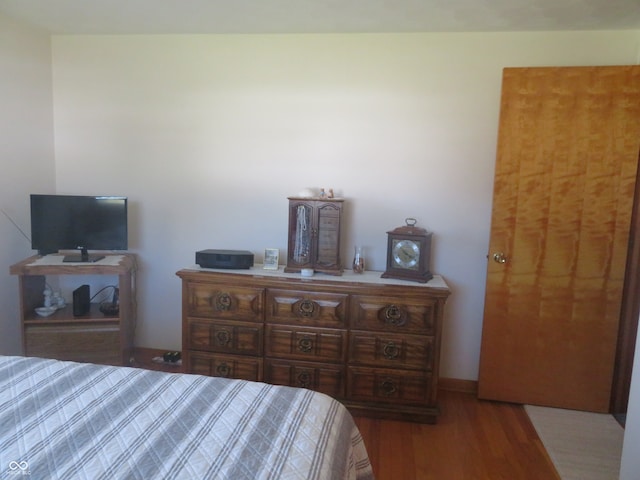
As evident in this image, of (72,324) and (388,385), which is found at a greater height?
(72,324)

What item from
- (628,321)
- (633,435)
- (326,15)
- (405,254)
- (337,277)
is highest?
(326,15)

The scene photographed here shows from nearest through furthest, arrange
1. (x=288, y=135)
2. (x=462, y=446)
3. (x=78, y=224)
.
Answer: (x=462, y=446), (x=78, y=224), (x=288, y=135)

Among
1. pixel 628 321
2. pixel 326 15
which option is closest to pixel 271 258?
pixel 326 15

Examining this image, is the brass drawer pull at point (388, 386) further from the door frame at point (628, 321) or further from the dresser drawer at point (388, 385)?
the door frame at point (628, 321)

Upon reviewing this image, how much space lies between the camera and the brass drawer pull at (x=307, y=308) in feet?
8.00

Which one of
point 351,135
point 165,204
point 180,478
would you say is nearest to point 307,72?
point 351,135

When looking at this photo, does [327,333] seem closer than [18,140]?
Yes

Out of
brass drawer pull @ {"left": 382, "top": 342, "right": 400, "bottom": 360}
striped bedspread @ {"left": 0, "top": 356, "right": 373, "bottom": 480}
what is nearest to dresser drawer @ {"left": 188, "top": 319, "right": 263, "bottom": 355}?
brass drawer pull @ {"left": 382, "top": 342, "right": 400, "bottom": 360}

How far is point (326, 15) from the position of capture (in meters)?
2.41

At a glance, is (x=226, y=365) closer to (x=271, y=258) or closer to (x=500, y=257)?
(x=271, y=258)

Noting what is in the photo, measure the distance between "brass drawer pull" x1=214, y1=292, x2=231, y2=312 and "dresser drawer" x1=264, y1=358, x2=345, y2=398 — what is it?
15.7 inches

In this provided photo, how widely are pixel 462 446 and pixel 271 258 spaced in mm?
1528

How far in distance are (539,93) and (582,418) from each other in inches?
76.4

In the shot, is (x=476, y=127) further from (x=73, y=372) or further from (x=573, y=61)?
(x=73, y=372)
